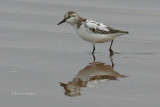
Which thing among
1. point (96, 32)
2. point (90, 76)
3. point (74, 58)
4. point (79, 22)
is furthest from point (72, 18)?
point (90, 76)

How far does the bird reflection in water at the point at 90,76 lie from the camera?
9656 mm

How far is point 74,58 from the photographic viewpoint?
1196cm

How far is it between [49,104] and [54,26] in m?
6.30

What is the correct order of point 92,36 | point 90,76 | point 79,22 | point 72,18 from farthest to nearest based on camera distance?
point 72,18 < point 79,22 < point 92,36 < point 90,76

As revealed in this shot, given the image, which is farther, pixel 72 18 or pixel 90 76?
pixel 72 18

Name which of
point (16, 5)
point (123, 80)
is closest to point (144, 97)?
point (123, 80)

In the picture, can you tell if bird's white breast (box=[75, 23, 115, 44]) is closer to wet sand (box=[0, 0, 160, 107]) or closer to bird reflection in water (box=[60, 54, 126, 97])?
wet sand (box=[0, 0, 160, 107])

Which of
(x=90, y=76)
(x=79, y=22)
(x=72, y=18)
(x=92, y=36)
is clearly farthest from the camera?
(x=72, y=18)

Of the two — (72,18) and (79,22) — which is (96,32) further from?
(72,18)

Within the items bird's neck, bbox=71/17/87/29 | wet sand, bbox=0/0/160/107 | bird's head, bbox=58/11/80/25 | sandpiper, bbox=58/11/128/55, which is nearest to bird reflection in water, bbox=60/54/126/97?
wet sand, bbox=0/0/160/107

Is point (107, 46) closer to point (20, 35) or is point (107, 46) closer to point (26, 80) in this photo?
point (20, 35)

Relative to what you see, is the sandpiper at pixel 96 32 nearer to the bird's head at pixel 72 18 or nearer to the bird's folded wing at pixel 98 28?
the bird's folded wing at pixel 98 28

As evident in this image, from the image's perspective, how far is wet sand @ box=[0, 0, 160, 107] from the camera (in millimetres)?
9180

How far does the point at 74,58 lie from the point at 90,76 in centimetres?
146
